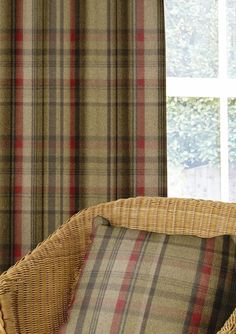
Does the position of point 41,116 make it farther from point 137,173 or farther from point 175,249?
point 175,249

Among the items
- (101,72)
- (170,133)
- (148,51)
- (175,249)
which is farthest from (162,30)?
(175,249)

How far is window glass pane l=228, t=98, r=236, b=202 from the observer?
2443 millimetres

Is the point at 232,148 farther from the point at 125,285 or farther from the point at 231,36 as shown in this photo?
the point at 125,285

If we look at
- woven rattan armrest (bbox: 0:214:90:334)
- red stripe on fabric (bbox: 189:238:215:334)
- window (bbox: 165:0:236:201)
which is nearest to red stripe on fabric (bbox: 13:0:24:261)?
woven rattan armrest (bbox: 0:214:90:334)

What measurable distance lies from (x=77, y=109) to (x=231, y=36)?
77cm

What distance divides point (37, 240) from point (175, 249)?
0.73 metres

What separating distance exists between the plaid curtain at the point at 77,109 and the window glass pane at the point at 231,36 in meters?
0.39

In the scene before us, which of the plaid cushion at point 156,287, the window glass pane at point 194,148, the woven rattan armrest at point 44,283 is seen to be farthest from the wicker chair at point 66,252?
the window glass pane at point 194,148

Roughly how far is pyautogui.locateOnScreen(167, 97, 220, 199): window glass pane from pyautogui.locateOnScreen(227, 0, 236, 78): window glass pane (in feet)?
0.52

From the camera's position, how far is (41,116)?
2209mm

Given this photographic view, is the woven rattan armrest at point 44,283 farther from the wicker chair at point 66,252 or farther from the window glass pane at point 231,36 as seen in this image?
the window glass pane at point 231,36

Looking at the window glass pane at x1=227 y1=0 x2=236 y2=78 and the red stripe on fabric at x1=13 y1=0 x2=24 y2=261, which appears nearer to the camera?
the red stripe on fabric at x1=13 y1=0 x2=24 y2=261

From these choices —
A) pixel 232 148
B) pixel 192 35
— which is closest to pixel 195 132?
pixel 232 148

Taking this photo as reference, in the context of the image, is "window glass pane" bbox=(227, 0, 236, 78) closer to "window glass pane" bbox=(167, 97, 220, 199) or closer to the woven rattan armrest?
"window glass pane" bbox=(167, 97, 220, 199)
